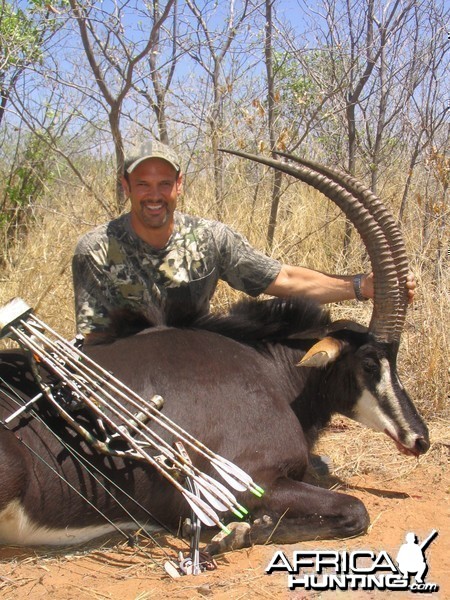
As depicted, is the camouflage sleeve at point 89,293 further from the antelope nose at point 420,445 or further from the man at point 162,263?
the antelope nose at point 420,445

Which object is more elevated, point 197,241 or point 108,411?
point 197,241

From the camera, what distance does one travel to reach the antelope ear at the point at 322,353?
3.81m

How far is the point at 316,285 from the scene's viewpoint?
14.5 feet

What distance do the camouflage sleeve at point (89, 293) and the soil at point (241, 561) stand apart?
1458 millimetres

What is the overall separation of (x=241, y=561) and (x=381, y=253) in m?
1.74

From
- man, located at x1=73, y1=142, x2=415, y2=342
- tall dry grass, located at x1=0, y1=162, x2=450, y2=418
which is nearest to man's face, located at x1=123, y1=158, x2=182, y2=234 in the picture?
man, located at x1=73, y1=142, x2=415, y2=342

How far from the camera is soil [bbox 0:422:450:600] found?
2949mm

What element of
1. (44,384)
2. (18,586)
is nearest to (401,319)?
(44,384)

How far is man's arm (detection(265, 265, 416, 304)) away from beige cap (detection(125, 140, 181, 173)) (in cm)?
93

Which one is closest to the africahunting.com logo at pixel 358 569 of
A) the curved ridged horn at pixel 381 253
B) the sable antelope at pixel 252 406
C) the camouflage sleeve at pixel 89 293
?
the sable antelope at pixel 252 406

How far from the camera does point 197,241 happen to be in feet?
14.9

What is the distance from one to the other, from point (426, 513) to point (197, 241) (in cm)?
204

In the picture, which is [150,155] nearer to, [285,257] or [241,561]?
[241,561]

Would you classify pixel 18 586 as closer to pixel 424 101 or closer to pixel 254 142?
pixel 254 142
